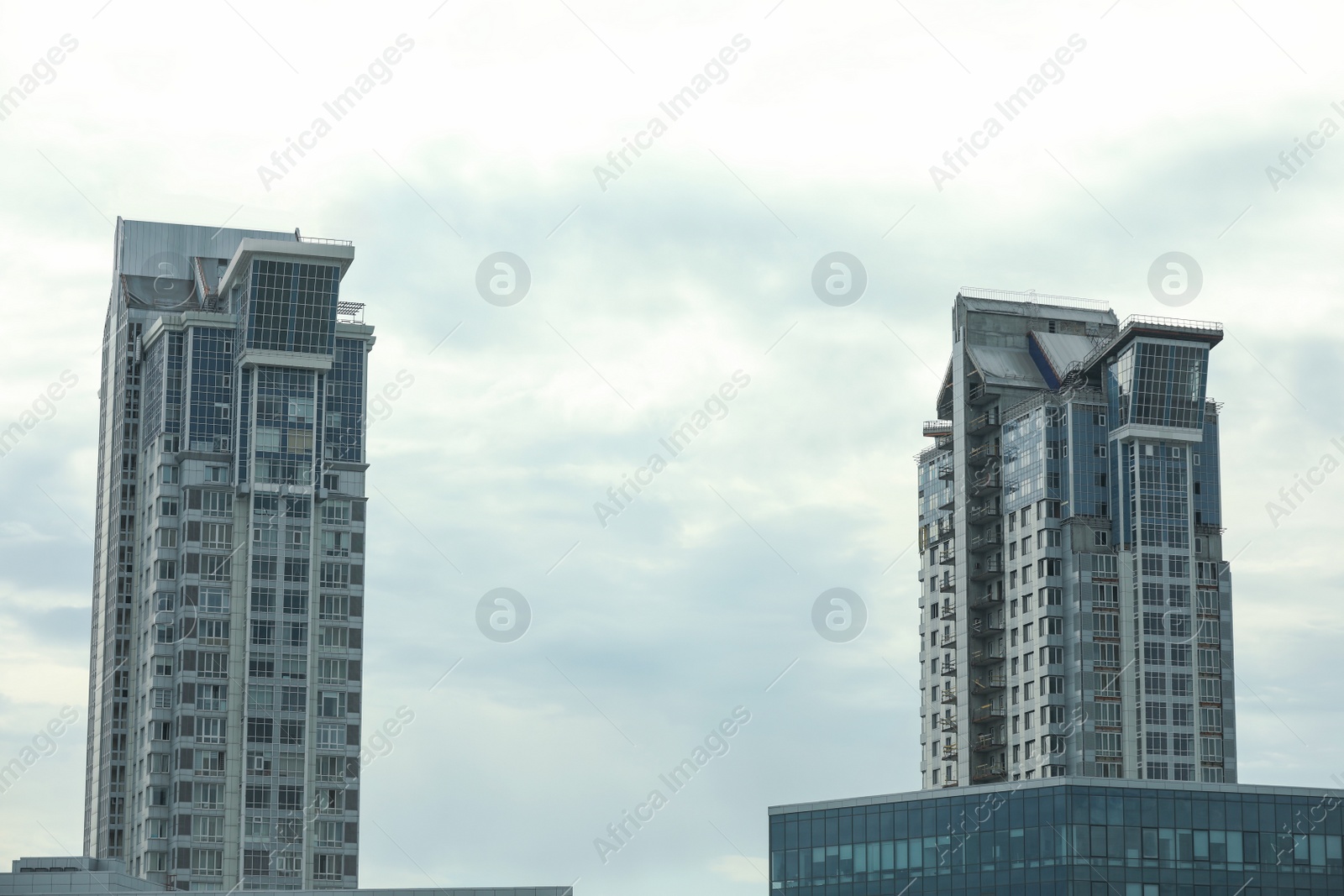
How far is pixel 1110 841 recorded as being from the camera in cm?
14975

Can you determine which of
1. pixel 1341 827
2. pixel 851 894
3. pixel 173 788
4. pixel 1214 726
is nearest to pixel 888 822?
pixel 851 894

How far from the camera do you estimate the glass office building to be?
149500 mm

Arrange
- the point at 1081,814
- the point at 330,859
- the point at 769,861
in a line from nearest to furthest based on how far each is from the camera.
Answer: the point at 1081,814 < the point at 769,861 < the point at 330,859

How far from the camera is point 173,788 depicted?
194 meters

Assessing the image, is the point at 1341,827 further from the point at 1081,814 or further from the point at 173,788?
the point at 173,788

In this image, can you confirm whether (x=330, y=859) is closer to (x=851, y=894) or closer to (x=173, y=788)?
(x=173, y=788)

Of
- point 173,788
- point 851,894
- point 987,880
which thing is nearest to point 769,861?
point 851,894

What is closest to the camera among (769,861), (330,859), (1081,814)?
(1081,814)

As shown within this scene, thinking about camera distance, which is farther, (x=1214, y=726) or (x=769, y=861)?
(x=1214, y=726)

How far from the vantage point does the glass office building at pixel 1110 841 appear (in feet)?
490

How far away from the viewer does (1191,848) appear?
496 ft

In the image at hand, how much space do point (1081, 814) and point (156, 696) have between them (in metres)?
87.8

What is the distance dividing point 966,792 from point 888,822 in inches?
260

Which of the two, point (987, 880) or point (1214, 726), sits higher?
point (1214, 726)
